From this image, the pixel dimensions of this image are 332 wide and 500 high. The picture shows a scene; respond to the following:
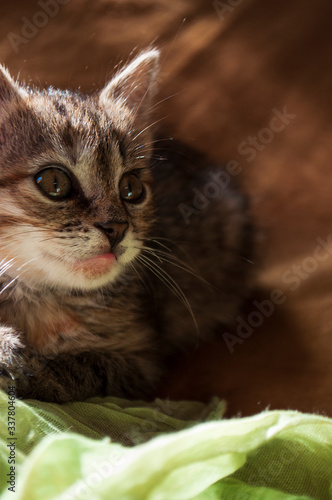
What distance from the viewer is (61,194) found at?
1.07 m

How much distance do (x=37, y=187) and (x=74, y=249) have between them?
0.16 m

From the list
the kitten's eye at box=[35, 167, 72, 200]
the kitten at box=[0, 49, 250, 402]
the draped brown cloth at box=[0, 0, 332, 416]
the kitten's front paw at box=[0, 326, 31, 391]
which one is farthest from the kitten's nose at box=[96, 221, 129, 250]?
the draped brown cloth at box=[0, 0, 332, 416]

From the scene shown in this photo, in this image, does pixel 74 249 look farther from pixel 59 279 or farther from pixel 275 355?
pixel 275 355

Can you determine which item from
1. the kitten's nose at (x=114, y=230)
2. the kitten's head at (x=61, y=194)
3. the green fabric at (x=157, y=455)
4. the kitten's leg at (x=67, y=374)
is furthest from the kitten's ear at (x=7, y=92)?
the green fabric at (x=157, y=455)

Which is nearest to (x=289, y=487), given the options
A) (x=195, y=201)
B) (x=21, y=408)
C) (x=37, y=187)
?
(x=21, y=408)

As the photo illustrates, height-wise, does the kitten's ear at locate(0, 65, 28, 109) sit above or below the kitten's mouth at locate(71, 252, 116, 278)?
above

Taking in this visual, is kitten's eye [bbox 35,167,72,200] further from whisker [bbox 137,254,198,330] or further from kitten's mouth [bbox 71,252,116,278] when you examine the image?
whisker [bbox 137,254,198,330]

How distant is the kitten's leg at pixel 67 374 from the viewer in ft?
3.39

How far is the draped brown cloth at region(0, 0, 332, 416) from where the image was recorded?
1.42 m

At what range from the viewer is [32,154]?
1.08 m

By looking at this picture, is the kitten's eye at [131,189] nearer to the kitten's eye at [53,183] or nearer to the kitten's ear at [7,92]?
the kitten's eye at [53,183]

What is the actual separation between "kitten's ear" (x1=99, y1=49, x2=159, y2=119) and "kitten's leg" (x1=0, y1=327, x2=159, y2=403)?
69 cm

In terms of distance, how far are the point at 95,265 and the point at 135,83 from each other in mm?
625

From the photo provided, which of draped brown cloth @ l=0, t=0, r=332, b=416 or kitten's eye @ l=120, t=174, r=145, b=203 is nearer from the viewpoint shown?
kitten's eye @ l=120, t=174, r=145, b=203
